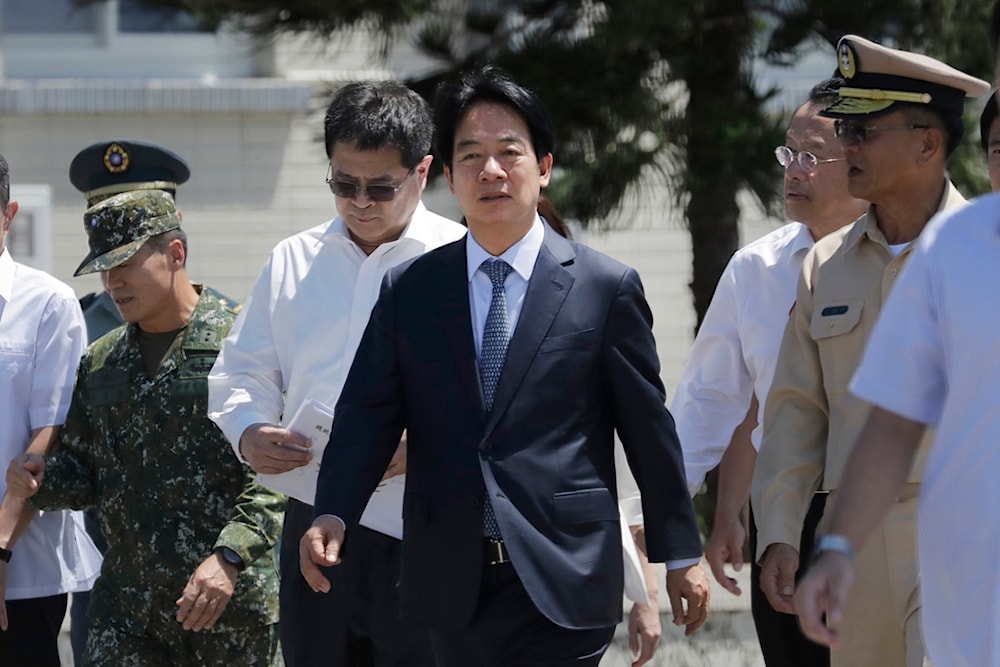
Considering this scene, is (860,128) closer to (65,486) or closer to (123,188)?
(65,486)

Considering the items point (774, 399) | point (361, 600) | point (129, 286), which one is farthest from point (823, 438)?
point (129, 286)

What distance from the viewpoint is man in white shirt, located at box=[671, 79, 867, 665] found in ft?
16.5

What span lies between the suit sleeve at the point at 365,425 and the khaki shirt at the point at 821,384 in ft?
2.93

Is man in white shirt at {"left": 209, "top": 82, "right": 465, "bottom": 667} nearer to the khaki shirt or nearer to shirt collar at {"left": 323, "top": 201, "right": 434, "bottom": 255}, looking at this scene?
shirt collar at {"left": 323, "top": 201, "right": 434, "bottom": 255}

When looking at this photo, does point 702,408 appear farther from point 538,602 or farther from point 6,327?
point 6,327

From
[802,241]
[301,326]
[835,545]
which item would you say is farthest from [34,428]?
[835,545]

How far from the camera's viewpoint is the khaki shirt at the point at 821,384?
13.6 feet

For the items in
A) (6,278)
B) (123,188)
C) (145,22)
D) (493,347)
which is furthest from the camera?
(145,22)

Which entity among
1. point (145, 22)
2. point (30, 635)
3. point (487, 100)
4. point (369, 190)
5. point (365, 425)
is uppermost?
point (487, 100)

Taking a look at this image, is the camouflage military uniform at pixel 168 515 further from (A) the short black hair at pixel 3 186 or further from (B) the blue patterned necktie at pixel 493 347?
(B) the blue patterned necktie at pixel 493 347

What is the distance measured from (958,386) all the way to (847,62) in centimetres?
154

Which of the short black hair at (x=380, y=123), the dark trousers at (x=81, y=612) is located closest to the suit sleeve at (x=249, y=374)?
the short black hair at (x=380, y=123)

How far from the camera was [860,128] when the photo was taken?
163 inches

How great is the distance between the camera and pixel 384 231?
483cm
